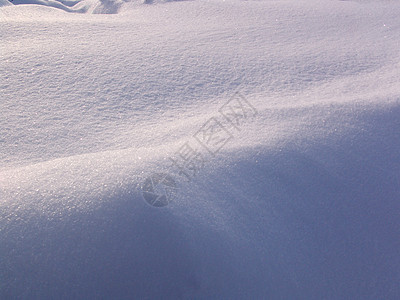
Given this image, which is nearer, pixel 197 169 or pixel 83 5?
pixel 197 169

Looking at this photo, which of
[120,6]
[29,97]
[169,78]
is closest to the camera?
[29,97]

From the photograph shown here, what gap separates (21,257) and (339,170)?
139 centimetres

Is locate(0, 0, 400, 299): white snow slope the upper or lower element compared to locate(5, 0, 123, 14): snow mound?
lower

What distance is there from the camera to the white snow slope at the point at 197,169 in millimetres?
1180

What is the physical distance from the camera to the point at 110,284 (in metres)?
1.15

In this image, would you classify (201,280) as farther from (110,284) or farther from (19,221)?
(19,221)

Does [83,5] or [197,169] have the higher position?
[83,5]

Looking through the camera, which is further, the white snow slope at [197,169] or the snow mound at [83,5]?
the snow mound at [83,5]

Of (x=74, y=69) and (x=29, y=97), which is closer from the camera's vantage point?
(x=29, y=97)

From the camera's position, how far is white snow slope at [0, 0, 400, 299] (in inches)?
46.4

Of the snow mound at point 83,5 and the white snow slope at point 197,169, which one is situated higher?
the snow mound at point 83,5

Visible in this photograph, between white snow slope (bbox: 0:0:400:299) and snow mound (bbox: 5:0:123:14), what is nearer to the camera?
white snow slope (bbox: 0:0:400:299)

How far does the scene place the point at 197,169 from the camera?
1435 millimetres

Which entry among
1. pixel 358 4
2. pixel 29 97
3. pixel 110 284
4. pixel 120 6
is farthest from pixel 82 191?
pixel 358 4
